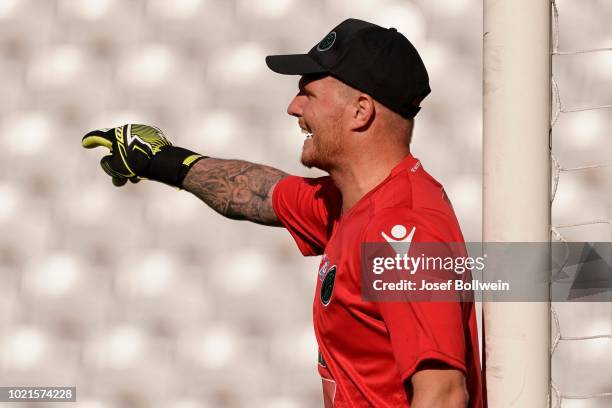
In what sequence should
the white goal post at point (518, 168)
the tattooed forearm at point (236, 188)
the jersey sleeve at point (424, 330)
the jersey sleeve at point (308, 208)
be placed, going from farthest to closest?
the tattooed forearm at point (236, 188) → the jersey sleeve at point (308, 208) → the white goal post at point (518, 168) → the jersey sleeve at point (424, 330)

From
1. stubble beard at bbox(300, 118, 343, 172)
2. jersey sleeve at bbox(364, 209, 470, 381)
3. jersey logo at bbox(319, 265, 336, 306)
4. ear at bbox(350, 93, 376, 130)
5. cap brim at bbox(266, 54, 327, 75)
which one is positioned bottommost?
jersey sleeve at bbox(364, 209, 470, 381)

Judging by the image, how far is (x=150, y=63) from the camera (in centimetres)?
268

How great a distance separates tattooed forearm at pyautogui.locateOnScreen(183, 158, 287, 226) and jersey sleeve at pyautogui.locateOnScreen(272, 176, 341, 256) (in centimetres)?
4

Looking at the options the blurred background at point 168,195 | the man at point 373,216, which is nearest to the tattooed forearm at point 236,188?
the man at point 373,216

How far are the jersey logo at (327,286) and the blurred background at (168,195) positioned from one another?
79 centimetres

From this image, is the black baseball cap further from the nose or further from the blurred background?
the blurred background

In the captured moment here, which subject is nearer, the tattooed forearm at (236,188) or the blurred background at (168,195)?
the tattooed forearm at (236,188)

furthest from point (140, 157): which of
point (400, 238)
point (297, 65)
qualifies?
point (400, 238)

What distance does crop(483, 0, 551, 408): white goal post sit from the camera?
1.77m

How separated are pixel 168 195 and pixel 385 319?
1129mm

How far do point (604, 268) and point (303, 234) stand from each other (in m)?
0.63

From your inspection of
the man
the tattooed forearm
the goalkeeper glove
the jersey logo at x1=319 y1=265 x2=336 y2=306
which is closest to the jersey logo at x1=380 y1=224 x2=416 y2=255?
the man

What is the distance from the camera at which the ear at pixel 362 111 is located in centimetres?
183

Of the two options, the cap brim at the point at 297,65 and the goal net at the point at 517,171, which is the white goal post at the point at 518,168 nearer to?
the goal net at the point at 517,171
